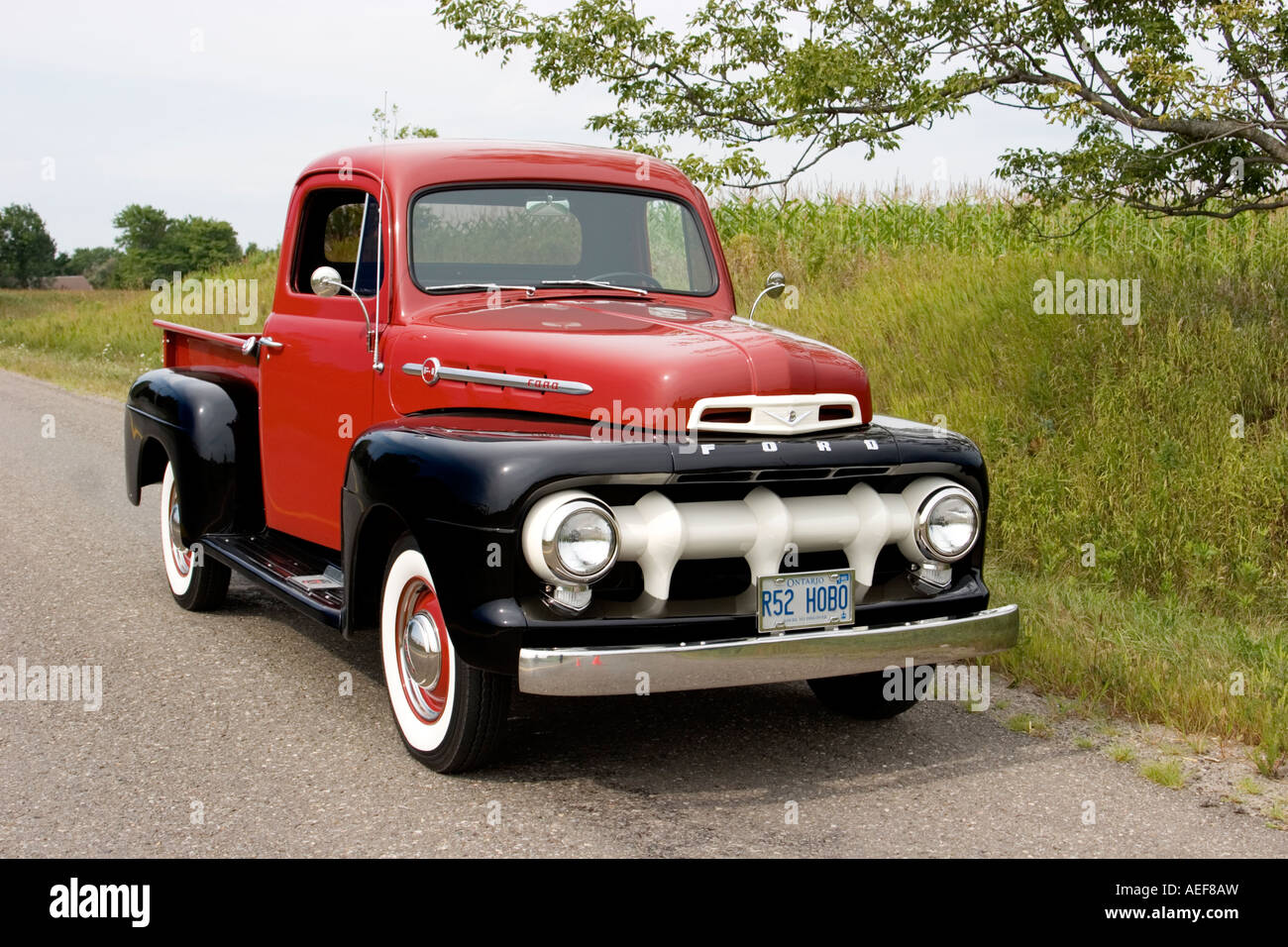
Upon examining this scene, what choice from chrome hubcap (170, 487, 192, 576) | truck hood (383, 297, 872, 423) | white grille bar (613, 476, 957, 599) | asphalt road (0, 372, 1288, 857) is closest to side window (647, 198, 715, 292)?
truck hood (383, 297, 872, 423)

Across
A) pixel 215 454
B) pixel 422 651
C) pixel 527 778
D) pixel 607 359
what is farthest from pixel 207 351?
pixel 527 778

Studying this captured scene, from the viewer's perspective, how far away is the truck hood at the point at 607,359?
4430 millimetres

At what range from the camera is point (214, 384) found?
21.4ft

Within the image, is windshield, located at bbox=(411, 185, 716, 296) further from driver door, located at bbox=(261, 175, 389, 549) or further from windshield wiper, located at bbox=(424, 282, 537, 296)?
driver door, located at bbox=(261, 175, 389, 549)

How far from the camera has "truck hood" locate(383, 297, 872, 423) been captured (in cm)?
443

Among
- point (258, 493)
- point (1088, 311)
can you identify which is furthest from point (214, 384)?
point (1088, 311)

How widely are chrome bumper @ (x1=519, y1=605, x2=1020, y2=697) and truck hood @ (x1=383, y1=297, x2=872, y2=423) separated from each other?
0.81 metres

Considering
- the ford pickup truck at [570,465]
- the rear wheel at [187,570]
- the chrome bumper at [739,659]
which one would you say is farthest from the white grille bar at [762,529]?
the rear wheel at [187,570]

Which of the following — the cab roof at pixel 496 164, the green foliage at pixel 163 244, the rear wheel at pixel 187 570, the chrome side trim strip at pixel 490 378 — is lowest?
the rear wheel at pixel 187 570

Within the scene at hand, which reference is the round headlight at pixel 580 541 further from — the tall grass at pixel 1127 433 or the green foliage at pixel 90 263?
the green foliage at pixel 90 263

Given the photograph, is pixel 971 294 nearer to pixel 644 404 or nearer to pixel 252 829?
pixel 644 404

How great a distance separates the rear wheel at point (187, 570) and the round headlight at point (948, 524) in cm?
349

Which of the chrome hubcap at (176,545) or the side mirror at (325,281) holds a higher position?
the side mirror at (325,281)
